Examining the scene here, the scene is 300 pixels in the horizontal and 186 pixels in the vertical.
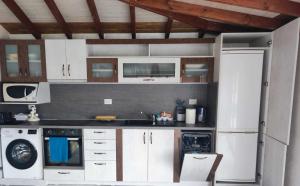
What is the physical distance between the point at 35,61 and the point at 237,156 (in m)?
3.27

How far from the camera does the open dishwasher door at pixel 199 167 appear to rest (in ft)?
7.49

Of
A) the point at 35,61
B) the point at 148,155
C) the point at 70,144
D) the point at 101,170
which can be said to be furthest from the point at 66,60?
the point at 148,155

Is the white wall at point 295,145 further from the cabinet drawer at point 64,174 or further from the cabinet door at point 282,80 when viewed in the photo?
the cabinet drawer at point 64,174

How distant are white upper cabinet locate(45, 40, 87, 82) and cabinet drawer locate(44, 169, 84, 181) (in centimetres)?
137

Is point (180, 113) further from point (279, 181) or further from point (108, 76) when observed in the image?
point (279, 181)

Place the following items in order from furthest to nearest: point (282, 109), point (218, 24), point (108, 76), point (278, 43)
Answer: point (108, 76) → point (218, 24) → point (278, 43) → point (282, 109)

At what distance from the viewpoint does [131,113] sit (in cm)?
323

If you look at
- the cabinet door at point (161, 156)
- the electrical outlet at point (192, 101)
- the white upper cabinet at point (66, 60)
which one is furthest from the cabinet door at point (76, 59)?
the electrical outlet at point (192, 101)

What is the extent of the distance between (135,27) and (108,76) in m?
0.87

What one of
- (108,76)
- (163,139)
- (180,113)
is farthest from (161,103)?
(108,76)

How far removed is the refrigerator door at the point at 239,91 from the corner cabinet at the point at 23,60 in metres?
2.63

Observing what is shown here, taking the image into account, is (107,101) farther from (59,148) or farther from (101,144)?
(59,148)

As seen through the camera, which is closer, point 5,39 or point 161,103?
point 5,39

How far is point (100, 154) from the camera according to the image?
9.00 ft
